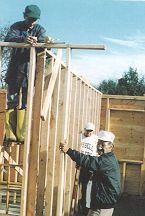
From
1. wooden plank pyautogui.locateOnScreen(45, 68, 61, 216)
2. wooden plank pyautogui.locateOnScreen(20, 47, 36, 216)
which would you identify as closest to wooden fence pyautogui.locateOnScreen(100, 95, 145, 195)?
wooden plank pyautogui.locateOnScreen(45, 68, 61, 216)

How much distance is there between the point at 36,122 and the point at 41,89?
1.37ft

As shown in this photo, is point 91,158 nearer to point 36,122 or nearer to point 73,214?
point 36,122

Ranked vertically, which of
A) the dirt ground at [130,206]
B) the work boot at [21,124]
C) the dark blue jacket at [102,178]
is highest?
the work boot at [21,124]

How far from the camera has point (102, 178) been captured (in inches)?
240

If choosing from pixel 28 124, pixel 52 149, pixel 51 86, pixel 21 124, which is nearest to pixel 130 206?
pixel 52 149

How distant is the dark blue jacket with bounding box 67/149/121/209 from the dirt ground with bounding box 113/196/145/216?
4.53m

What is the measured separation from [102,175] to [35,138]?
988 millimetres

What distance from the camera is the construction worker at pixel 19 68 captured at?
5992 mm

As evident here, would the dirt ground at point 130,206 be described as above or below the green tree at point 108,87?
below

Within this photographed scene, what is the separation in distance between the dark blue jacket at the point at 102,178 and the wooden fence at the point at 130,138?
712 cm

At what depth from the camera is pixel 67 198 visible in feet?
29.1

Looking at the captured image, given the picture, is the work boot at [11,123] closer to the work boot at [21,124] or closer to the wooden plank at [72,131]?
the work boot at [21,124]

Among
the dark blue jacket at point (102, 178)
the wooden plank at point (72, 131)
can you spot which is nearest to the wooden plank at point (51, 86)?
the dark blue jacket at point (102, 178)

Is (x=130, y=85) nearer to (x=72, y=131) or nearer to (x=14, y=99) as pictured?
(x=72, y=131)
